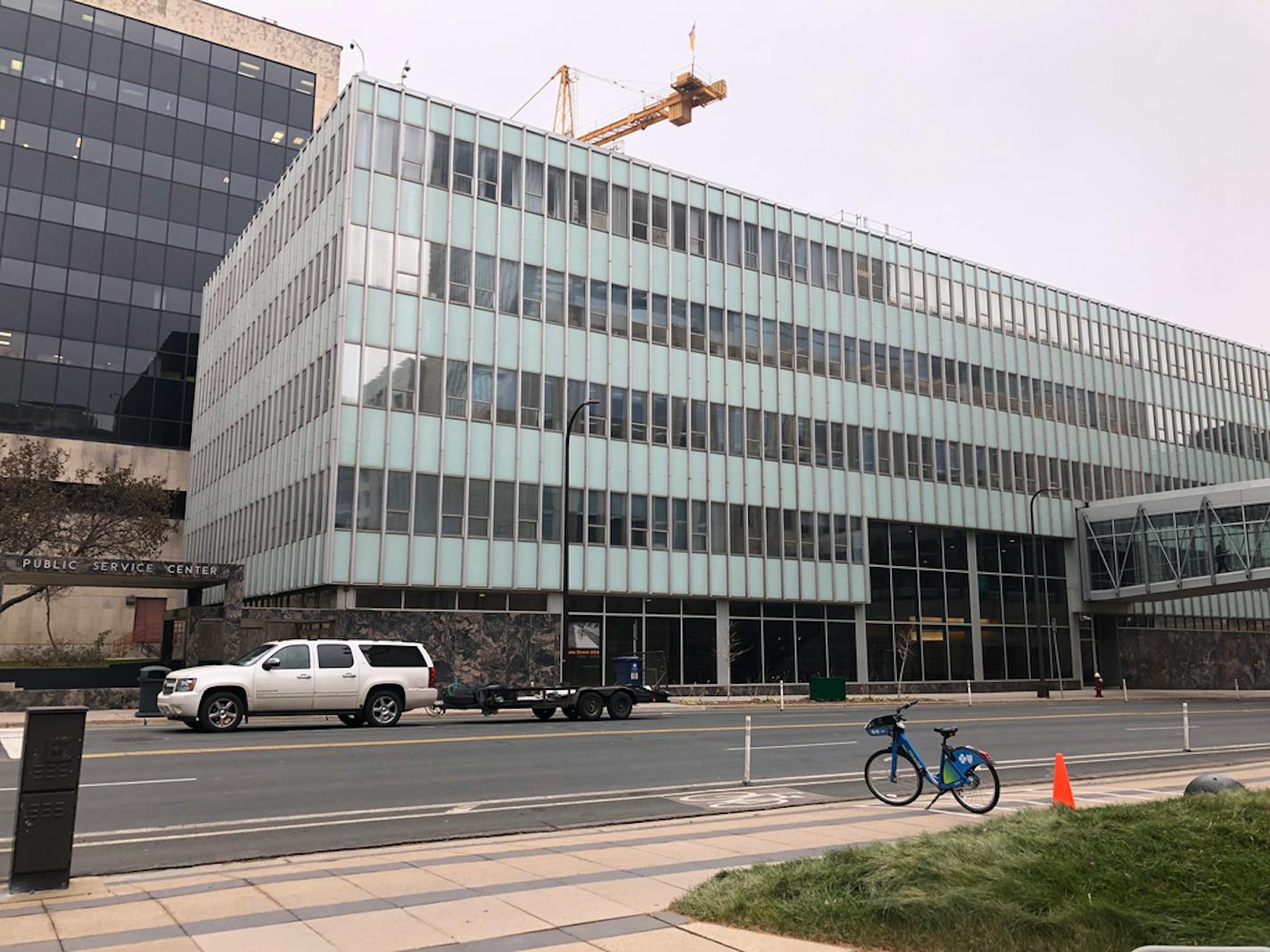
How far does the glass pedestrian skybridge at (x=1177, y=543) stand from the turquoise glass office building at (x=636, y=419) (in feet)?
4.87

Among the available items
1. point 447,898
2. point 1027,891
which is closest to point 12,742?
point 447,898

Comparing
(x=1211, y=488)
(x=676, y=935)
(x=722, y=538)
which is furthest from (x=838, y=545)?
(x=676, y=935)

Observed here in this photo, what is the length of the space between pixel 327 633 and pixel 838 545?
23.3m

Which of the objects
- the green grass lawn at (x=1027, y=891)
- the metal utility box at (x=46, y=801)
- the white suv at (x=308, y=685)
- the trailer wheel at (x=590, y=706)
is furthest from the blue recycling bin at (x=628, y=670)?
the metal utility box at (x=46, y=801)

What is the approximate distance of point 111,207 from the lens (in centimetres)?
6391

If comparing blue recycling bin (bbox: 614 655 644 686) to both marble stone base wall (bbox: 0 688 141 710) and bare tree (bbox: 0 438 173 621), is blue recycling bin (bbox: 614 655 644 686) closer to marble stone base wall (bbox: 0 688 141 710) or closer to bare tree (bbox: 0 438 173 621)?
marble stone base wall (bbox: 0 688 141 710)

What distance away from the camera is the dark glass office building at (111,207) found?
60719 mm

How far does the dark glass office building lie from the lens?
199ft

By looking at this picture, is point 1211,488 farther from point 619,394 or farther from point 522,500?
point 522,500

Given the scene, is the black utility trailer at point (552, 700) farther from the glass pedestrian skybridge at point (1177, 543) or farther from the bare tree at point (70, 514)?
the glass pedestrian skybridge at point (1177, 543)

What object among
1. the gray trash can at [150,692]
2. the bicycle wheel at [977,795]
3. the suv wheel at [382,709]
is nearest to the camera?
the bicycle wheel at [977,795]

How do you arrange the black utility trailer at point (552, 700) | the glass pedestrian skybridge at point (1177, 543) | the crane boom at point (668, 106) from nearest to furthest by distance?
the black utility trailer at point (552, 700)
the glass pedestrian skybridge at point (1177, 543)
the crane boom at point (668, 106)

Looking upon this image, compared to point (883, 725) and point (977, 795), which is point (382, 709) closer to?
point (883, 725)

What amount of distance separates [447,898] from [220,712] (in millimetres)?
16055
